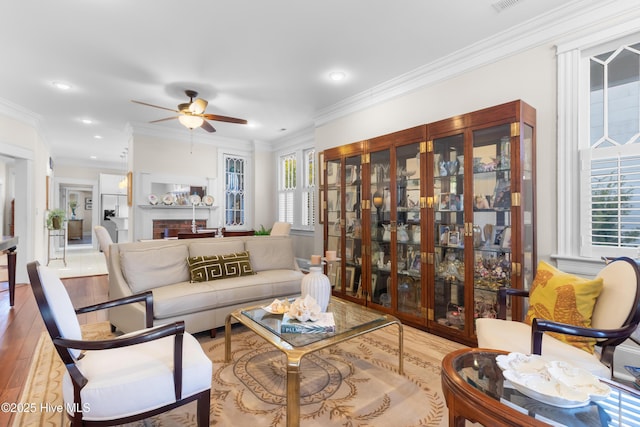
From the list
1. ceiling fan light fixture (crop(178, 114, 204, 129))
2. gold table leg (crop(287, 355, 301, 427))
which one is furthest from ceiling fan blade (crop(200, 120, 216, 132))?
gold table leg (crop(287, 355, 301, 427))

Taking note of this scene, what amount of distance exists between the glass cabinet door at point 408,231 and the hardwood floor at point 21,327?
318 cm

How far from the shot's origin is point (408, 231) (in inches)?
136

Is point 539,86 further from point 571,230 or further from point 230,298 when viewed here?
point 230,298

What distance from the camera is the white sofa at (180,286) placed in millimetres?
2758

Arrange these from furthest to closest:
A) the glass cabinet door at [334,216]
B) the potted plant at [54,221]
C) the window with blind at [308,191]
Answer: the potted plant at [54,221] < the window with blind at [308,191] < the glass cabinet door at [334,216]

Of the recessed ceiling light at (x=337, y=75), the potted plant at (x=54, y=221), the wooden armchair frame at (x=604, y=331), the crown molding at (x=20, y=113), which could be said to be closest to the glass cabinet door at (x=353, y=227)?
the recessed ceiling light at (x=337, y=75)

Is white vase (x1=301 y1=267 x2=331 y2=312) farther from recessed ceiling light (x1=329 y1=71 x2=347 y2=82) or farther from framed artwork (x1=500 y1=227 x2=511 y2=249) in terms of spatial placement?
recessed ceiling light (x1=329 y1=71 x2=347 y2=82)

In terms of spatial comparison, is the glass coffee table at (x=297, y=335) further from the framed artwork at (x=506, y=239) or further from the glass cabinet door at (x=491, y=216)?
the framed artwork at (x=506, y=239)

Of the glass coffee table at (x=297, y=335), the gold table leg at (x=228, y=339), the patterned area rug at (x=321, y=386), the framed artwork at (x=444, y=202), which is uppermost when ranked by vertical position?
the framed artwork at (x=444, y=202)

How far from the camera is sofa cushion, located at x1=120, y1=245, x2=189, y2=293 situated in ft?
9.48

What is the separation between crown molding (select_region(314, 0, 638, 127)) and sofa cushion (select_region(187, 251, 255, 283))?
2.66m

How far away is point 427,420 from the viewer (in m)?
1.81

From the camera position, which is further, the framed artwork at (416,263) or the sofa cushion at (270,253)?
the sofa cushion at (270,253)

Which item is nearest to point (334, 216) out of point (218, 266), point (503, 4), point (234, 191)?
point (218, 266)
